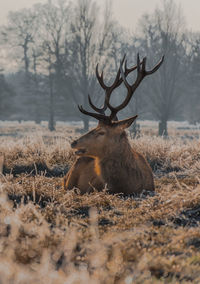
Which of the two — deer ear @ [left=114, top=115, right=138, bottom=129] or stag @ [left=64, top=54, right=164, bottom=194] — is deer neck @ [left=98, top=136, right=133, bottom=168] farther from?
deer ear @ [left=114, top=115, right=138, bottom=129]

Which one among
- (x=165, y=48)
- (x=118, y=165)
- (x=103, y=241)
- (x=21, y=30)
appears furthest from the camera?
(x=21, y=30)

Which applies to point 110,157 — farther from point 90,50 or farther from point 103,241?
point 90,50

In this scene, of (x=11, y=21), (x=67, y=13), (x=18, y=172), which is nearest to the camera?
(x=18, y=172)

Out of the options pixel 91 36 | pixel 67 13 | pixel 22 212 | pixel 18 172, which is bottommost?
pixel 18 172

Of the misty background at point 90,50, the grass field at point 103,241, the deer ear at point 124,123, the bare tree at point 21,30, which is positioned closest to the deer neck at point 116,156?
the deer ear at point 124,123

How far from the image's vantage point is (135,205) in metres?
5.00

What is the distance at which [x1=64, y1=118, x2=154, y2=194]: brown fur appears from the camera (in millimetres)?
5746

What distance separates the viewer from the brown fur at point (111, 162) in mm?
5746

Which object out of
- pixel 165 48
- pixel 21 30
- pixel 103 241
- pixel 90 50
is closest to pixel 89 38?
pixel 90 50

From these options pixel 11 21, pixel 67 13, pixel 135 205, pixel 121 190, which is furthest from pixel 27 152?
pixel 11 21

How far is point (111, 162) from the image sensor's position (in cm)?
581

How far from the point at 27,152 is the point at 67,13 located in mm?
21133

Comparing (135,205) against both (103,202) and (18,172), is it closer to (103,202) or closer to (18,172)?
(103,202)

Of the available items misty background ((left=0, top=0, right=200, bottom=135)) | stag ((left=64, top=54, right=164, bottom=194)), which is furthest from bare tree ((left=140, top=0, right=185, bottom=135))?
stag ((left=64, top=54, right=164, bottom=194))
